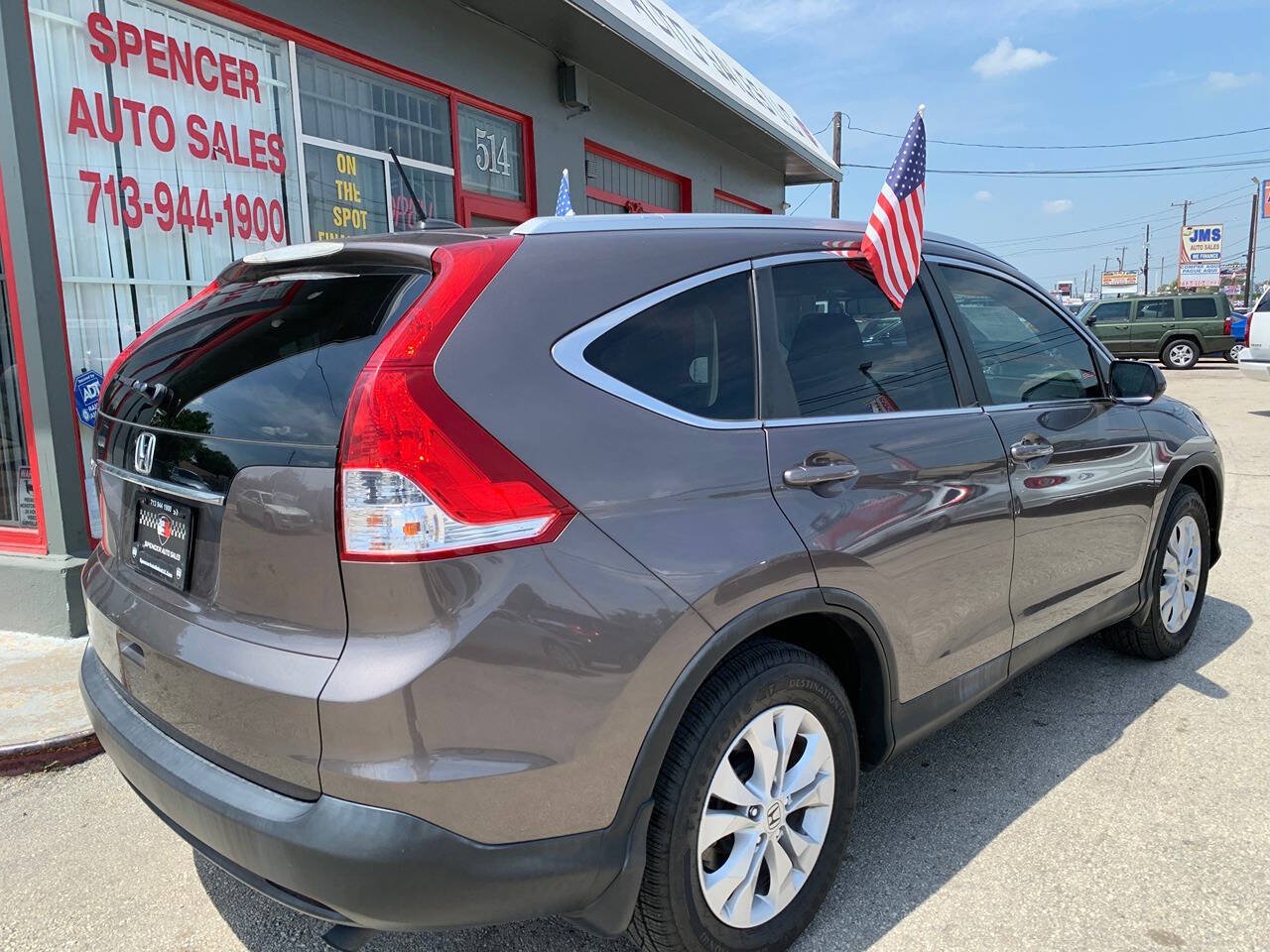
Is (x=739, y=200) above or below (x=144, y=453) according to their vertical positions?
above

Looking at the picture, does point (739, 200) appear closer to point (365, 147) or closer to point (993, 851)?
point (365, 147)

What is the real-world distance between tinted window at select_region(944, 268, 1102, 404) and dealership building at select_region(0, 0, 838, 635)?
1752mm

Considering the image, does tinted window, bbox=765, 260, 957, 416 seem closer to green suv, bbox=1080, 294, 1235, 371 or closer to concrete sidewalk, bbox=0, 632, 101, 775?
concrete sidewalk, bbox=0, 632, 101, 775

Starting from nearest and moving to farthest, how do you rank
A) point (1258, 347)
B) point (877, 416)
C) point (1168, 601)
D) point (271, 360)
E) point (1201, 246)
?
point (271, 360)
point (877, 416)
point (1168, 601)
point (1258, 347)
point (1201, 246)

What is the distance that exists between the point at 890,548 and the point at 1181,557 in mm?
2504

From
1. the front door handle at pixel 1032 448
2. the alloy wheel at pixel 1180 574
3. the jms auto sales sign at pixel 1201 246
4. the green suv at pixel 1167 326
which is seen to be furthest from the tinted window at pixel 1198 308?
the jms auto sales sign at pixel 1201 246

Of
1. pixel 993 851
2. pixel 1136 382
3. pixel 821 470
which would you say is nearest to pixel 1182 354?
pixel 1136 382

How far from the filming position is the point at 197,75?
517 cm

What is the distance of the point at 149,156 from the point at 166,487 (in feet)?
12.7

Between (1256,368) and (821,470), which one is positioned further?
(1256,368)

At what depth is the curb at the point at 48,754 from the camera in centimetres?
327

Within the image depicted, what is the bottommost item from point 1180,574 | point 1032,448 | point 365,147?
point 1180,574

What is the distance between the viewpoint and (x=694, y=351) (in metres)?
2.07

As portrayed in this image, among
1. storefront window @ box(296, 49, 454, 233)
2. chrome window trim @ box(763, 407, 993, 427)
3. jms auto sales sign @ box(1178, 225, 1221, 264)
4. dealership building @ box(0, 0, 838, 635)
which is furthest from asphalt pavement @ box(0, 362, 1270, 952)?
jms auto sales sign @ box(1178, 225, 1221, 264)
